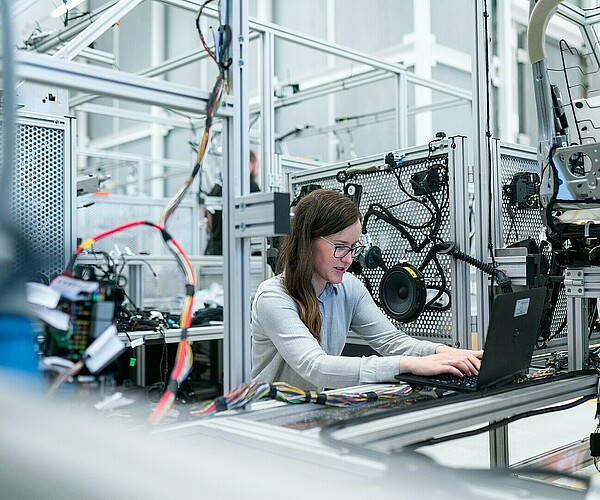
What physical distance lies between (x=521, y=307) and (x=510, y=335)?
0.06 metres

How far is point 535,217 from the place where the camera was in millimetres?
1995

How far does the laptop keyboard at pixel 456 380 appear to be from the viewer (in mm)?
1209

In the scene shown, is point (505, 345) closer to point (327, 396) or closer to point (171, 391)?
point (327, 396)

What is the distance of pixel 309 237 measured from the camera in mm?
1645

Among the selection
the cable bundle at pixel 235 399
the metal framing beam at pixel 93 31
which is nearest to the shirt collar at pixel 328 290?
the cable bundle at pixel 235 399

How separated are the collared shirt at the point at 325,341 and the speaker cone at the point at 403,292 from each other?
184mm

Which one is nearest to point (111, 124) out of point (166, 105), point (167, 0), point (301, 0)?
point (301, 0)

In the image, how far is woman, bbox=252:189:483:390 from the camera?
133cm

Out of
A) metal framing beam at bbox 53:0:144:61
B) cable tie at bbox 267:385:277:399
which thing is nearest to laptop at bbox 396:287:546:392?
cable tie at bbox 267:385:277:399

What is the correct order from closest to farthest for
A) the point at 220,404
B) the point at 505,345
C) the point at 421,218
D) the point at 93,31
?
the point at 220,404, the point at 505,345, the point at 421,218, the point at 93,31

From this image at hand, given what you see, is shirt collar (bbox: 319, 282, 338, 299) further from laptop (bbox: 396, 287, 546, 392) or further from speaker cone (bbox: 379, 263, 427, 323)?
laptop (bbox: 396, 287, 546, 392)

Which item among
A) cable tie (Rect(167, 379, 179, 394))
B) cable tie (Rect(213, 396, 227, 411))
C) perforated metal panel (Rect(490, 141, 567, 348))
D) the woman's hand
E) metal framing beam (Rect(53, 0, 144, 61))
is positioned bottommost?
cable tie (Rect(213, 396, 227, 411))

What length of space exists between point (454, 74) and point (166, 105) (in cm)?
473

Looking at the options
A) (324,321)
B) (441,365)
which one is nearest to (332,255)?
(324,321)
